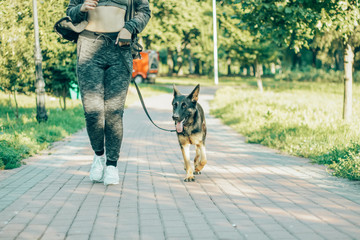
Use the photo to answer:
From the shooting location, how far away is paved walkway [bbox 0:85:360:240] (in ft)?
11.5

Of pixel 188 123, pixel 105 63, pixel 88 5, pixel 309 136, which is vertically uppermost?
pixel 88 5

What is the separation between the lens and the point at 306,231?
11.4 ft

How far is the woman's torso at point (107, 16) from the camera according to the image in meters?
5.00

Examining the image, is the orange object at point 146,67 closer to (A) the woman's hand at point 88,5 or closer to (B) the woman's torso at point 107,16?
(B) the woman's torso at point 107,16

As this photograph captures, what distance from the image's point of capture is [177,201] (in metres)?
4.50

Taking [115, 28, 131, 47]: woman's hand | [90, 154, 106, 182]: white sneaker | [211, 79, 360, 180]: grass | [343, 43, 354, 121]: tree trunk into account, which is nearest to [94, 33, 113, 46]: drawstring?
[115, 28, 131, 47]: woman's hand

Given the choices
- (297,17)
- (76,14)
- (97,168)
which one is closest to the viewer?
(76,14)

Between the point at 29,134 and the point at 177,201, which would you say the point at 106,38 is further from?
the point at 29,134

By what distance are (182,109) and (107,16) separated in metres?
1.36

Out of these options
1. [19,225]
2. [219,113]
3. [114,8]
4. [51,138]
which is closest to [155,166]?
[114,8]

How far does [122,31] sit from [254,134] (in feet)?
19.2

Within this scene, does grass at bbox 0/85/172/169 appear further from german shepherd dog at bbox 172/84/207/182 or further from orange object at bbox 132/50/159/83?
orange object at bbox 132/50/159/83

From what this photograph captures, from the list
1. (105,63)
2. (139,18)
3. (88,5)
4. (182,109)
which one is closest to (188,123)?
(182,109)

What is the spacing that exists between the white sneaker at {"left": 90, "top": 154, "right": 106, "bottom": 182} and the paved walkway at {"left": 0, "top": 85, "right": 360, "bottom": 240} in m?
0.11
